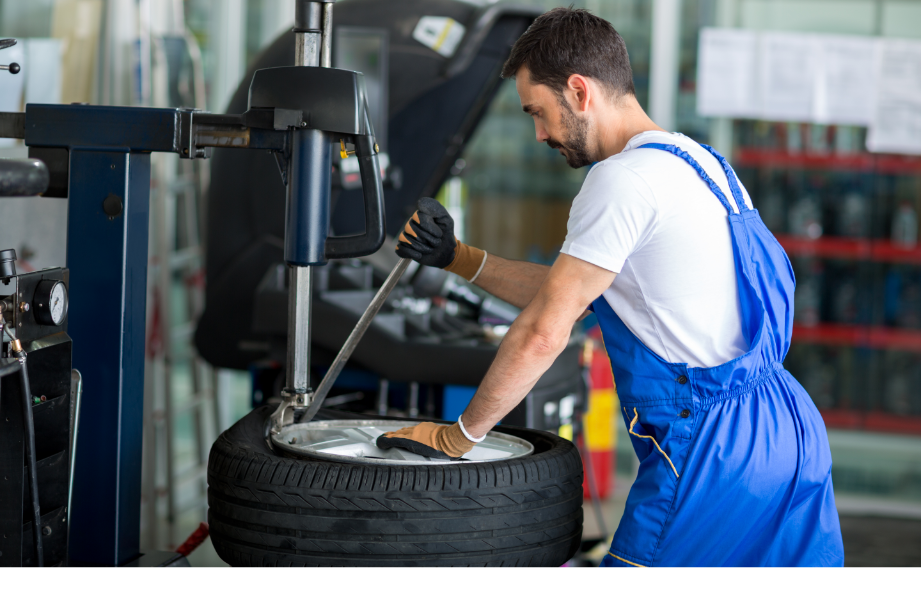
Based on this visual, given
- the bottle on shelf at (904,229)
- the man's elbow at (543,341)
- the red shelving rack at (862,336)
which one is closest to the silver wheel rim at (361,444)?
the man's elbow at (543,341)

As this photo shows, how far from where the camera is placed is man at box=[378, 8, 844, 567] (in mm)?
1291

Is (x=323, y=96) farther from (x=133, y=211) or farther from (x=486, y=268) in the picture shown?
(x=486, y=268)

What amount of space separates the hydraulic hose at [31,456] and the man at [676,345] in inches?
18.8

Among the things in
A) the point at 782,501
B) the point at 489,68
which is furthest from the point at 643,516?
the point at 489,68

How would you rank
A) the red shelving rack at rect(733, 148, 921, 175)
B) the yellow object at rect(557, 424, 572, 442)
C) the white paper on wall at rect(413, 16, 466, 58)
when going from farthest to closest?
1. the red shelving rack at rect(733, 148, 921, 175)
2. the white paper on wall at rect(413, 16, 466, 58)
3. the yellow object at rect(557, 424, 572, 442)

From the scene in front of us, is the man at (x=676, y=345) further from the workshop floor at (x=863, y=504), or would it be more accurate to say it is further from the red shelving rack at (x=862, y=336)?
the red shelving rack at (x=862, y=336)

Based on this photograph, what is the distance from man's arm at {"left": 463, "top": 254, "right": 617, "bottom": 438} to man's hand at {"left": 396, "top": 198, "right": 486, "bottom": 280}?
1.02 feet

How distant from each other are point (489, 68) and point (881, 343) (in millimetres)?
2910

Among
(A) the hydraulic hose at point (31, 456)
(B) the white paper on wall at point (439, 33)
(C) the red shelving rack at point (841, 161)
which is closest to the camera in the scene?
(A) the hydraulic hose at point (31, 456)

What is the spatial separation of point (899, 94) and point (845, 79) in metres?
0.26

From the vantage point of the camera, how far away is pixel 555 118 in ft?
4.73

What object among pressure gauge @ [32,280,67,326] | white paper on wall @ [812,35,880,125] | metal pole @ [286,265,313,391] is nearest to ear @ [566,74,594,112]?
metal pole @ [286,265,313,391]

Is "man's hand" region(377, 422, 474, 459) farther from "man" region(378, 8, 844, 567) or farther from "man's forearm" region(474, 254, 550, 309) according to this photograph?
"man's forearm" region(474, 254, 550, 309)

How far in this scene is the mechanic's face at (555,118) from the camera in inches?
56.2
